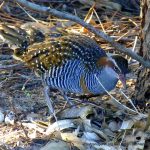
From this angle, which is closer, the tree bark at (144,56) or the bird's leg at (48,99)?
the tree bark at (144,56)

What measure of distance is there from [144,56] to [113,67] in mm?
361

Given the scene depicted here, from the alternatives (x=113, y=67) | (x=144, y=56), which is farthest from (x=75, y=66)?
(x=144, y=56)

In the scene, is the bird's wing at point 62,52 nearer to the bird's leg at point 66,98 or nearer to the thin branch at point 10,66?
the bird's leg at point 66,98

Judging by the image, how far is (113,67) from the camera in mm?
5602

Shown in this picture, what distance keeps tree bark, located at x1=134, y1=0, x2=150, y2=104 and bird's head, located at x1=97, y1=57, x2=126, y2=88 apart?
0.70 feet

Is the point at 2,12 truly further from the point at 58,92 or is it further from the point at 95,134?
the point at 95,134

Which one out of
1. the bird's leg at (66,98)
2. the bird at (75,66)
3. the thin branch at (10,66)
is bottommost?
the bird's leg at (66,98)

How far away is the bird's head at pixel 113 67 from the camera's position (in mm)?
5457

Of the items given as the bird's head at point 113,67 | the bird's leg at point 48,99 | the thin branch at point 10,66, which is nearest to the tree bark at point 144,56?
the bird's head at point 113,67

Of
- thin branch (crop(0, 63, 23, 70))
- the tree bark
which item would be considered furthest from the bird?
thin branch (crop(0, 63, 23, 70))

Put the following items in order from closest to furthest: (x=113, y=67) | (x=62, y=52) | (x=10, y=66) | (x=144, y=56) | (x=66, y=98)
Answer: (x=144, y=56) → (x=113, y=67) → (x=62, y=52) → (x=66, y=98) → (x=10, y=66)

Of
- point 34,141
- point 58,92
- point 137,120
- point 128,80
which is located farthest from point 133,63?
point 34,141

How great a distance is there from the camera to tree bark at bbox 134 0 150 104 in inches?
209

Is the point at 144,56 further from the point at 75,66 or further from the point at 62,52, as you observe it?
the point at 62,52
